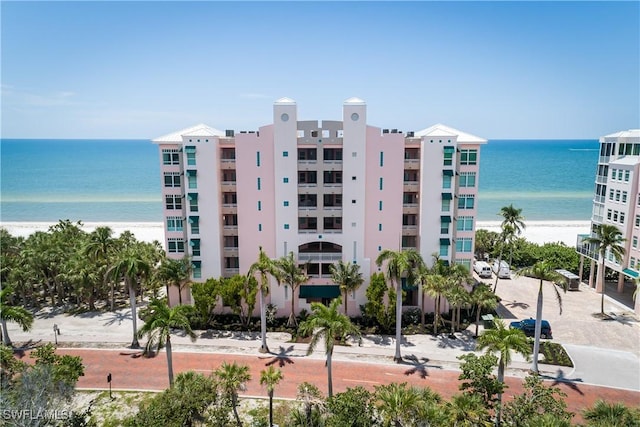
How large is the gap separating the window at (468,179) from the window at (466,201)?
51.2 inches

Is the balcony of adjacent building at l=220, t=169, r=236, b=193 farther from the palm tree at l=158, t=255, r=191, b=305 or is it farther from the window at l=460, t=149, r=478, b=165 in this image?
the window at l=460, t=149, r=478, b=165

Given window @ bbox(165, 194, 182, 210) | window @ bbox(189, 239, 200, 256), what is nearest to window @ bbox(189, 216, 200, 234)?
window @ bbox(189, 239, 200, 256)

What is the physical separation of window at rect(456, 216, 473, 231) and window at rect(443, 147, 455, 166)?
6.51 metres

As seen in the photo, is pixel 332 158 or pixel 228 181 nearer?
pixel 332 158

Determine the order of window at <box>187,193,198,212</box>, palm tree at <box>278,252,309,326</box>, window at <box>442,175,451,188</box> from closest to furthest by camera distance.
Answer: palm tree at <box>278,252,309,326</box>, window at <box>442,175,451,188</box>, window at <box>187,193,198,212</box>

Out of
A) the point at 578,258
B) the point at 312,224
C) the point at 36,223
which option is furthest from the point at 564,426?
the point at 36,223

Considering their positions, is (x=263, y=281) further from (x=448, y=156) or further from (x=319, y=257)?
(x=448, y=156)

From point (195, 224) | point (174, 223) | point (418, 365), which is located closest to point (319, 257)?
point (195, 224)

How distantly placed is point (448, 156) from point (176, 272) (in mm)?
31876

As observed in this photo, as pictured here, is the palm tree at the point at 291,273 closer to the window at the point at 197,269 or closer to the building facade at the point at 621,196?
the window at the point at 197,269

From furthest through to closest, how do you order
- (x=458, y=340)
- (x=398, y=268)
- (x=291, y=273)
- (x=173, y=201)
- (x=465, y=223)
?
(x=465, y=223), (x=173, y=201), (x=291, y=273), (x=458, y=340), (x=398, y=268)

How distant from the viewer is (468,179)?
4572 cm

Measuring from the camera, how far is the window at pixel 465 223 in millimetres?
46469

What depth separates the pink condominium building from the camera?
146 feet
